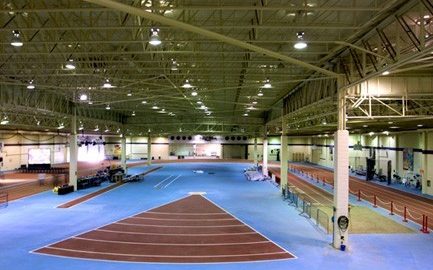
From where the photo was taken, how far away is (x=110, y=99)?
4062cm

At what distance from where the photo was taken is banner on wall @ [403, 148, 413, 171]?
46.2 meters

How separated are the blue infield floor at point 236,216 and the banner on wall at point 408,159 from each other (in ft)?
65.8

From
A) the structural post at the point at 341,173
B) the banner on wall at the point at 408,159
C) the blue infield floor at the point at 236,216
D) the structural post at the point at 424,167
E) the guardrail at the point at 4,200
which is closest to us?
the blue infield floor at the point at 236,216

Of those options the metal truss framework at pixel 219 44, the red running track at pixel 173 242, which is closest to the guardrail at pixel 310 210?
the red running track at pixel 173 242

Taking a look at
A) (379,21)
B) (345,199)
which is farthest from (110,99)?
(379,21)

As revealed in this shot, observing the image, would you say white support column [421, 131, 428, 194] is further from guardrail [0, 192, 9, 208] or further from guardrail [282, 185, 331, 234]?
guardrail [0, 192, 9, 208]

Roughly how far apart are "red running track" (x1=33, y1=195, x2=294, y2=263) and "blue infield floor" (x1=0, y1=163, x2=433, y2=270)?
77 centimetres

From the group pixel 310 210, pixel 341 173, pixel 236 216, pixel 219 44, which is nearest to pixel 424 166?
pixel 310 210

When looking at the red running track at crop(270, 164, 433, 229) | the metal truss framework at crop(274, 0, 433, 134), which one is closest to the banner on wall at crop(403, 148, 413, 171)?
the red running track at crop(270, 164, 433, 229)

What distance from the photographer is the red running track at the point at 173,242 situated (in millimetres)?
18188

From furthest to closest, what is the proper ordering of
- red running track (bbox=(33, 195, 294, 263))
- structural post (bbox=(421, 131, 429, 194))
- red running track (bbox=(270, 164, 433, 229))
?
structural post (bbox=(421, 131, 429, 194)) → red running track (bbox=(270, 164, 433, 229)) → red running track (bbox=(33, 195, 294, 263))

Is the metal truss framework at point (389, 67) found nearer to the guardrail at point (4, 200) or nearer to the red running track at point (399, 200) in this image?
the red running track at point (399, 200)

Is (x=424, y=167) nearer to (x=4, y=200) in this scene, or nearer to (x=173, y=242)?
(x=173, y=242)

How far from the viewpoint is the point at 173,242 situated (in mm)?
20734
